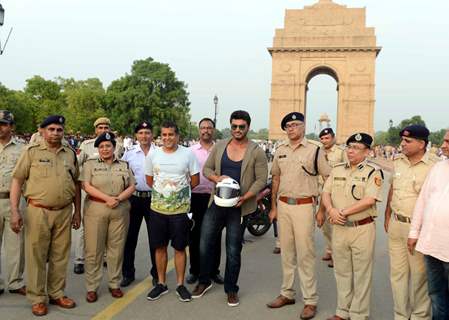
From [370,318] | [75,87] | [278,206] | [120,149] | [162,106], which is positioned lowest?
[370,318]

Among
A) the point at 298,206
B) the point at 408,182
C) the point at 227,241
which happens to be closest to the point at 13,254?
the point at 227,241

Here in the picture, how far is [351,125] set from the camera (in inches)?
1842

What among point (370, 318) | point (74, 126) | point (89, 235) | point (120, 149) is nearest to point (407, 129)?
point (370, 318)

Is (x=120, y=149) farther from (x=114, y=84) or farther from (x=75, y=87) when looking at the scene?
(x=75, y=87)

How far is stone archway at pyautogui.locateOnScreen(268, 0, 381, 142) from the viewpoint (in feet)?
151

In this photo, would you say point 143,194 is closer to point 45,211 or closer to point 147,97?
point 45,211

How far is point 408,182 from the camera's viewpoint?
4.04 meters

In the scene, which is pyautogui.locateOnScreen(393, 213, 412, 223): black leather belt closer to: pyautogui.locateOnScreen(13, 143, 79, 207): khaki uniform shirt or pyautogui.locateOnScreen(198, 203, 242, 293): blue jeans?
pyautogui.locateOnScreen(198, 203, 242, 293): blue jeans

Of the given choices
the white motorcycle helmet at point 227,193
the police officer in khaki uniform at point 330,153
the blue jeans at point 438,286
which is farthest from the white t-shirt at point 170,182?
the police officer in khaki uniform at point 330,153

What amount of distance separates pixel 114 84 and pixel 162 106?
21.8ft

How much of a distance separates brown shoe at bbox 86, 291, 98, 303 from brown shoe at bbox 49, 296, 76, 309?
0.19 metres

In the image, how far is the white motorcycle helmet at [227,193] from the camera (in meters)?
4.57

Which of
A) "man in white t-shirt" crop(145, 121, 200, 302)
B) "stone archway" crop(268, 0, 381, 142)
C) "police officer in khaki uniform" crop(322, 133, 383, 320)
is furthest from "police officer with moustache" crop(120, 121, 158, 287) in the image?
"stone archway" crop(268, 0, 381, 142)

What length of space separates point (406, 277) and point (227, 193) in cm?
191
